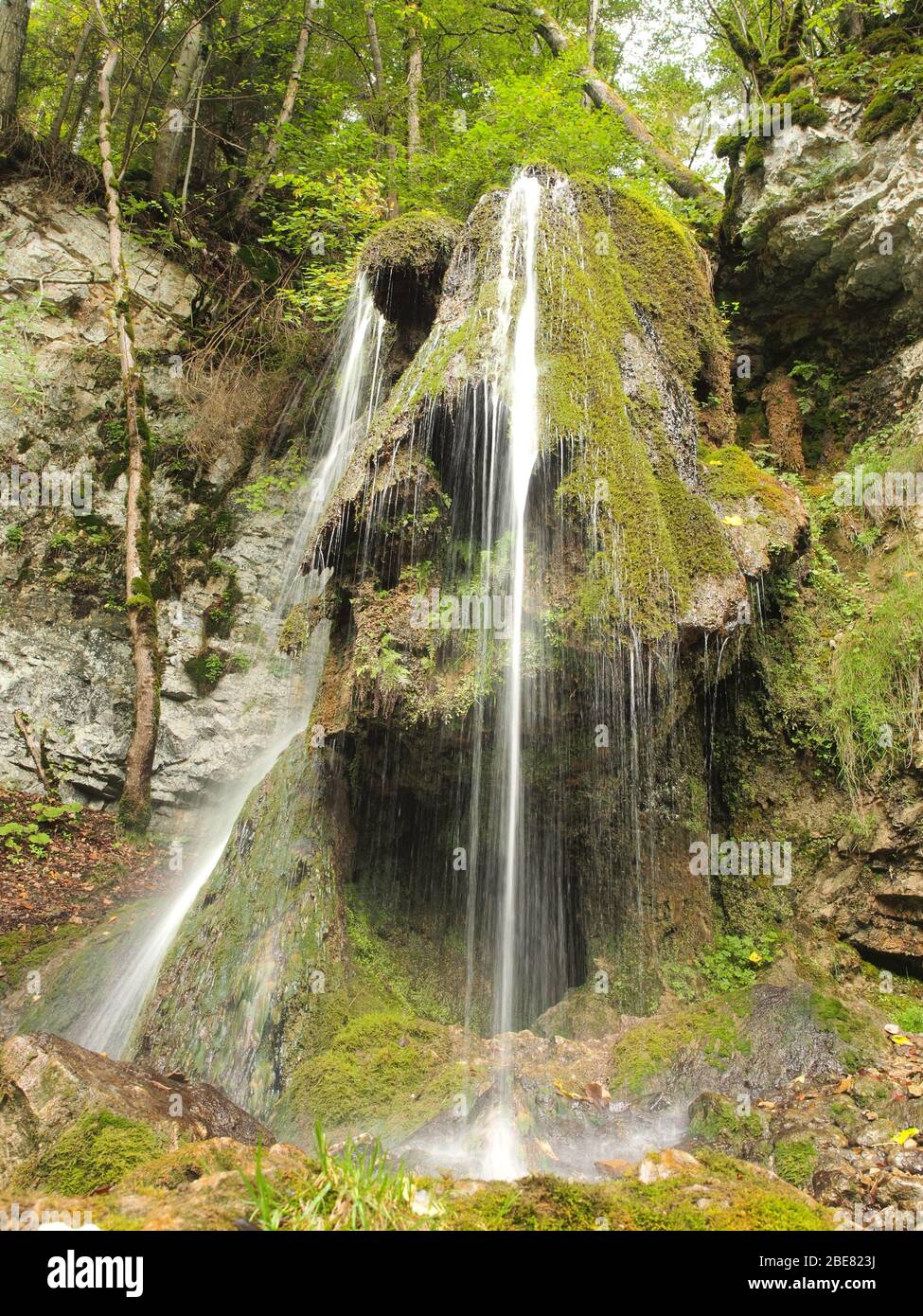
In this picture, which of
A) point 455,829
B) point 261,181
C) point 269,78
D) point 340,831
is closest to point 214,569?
point 340,831

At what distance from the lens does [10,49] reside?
11656 mm

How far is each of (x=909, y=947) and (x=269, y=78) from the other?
17.6 meters

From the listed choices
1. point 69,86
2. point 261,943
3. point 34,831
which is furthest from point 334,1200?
point 69,86

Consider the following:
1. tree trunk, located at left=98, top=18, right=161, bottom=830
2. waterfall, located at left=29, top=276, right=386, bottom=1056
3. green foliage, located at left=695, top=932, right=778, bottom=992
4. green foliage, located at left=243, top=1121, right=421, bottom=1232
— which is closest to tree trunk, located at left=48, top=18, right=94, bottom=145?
tree trunk, located at left=98, top=18, right=161, bottom=830

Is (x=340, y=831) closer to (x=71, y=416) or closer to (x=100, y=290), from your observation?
(x=71, y=416)

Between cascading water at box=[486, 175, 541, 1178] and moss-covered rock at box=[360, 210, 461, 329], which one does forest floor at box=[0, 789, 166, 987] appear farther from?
moss-covered rock at box=[360, 210, 461, 329]

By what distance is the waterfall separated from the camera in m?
6.76

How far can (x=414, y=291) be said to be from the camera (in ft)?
27.6

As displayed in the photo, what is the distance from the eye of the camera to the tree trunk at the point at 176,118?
1317cm

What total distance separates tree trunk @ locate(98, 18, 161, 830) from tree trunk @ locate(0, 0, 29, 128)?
5.36 ft

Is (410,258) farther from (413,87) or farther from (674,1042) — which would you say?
(674,1042)

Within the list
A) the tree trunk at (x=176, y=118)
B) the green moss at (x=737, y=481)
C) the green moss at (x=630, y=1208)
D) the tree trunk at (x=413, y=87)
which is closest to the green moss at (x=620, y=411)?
the green moss at (x=737, y=481)

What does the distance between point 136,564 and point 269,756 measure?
115 inches

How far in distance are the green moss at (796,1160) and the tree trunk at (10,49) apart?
15952mm
